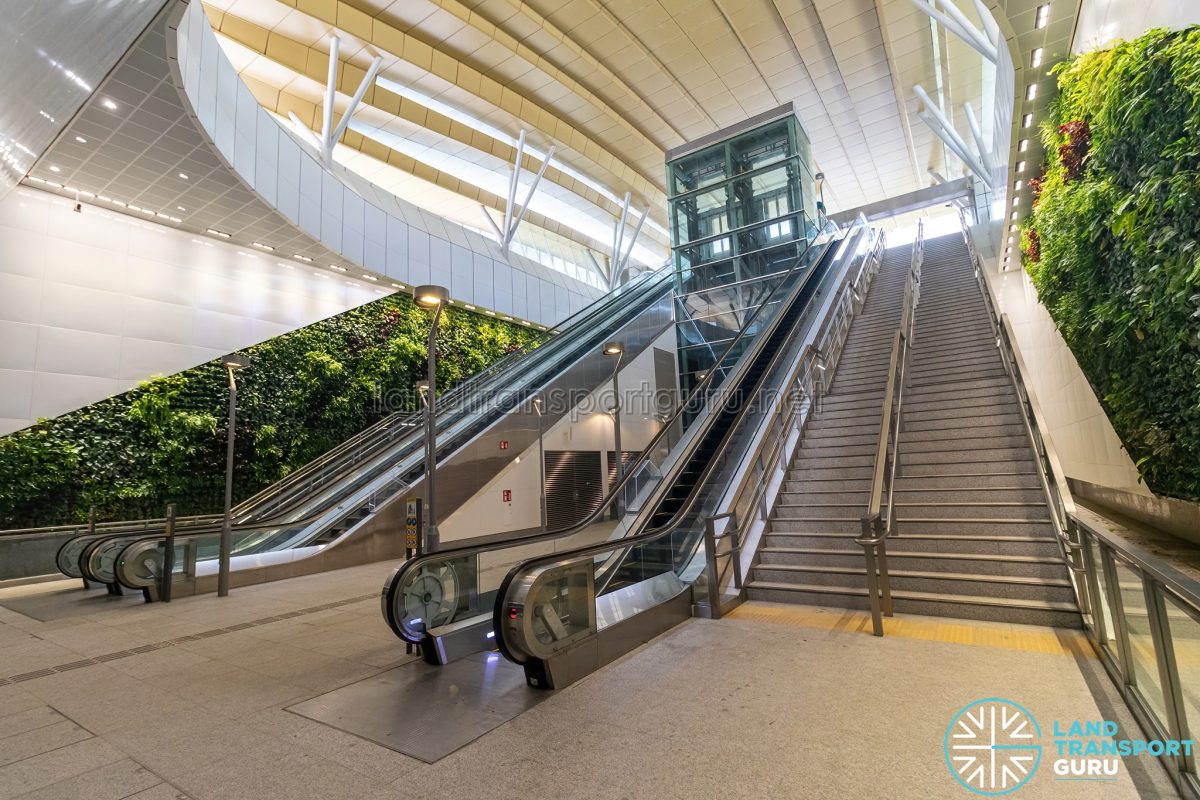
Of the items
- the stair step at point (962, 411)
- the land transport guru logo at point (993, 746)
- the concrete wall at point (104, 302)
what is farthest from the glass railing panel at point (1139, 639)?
the concrete wall at point (104, 302)

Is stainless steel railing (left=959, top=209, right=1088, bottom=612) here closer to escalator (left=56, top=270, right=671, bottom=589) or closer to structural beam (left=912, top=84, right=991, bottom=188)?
escalator (left=56, top=270, right=671, bottom=589)

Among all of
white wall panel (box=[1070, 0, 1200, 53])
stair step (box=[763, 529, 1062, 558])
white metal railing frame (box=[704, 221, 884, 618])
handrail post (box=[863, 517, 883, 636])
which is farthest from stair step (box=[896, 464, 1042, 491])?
white wall panel (box=[1070, 0, 1200, 53])

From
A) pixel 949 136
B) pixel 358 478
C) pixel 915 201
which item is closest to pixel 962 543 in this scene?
pixel 358 478

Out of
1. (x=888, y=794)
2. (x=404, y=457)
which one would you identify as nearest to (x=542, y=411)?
(x=404, y=457)

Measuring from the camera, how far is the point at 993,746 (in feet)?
8.62

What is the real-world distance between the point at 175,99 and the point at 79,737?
7.17 metres

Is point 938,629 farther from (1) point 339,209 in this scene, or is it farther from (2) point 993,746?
(1) point 339,209

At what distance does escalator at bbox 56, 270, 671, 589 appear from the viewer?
24.4 ft

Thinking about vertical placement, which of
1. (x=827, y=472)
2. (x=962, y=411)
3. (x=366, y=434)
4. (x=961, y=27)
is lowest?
(x=827, y=472)

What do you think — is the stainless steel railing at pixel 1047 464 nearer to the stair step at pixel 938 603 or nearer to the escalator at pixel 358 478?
the stair step at pixel 938 603

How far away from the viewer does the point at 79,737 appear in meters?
3.08

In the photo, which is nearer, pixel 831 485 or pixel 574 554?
pixel 574 554

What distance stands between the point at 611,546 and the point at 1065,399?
9.23 metres

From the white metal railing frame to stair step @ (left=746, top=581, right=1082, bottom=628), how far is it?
0.41 m
